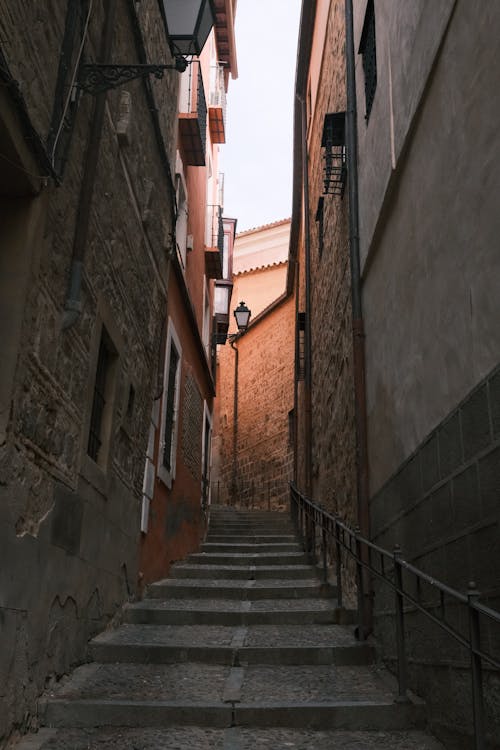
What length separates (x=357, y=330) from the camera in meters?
6.39

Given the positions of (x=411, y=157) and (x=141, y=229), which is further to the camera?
(x=141, y=229)

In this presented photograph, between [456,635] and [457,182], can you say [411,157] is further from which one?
[456,635]

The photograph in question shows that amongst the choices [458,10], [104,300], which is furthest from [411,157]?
[104,300]

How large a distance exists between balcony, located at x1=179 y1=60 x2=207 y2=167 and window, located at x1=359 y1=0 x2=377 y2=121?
2.54 meters

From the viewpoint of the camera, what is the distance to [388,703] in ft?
12.5

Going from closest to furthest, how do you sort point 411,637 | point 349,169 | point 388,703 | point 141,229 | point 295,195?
point 388,703 → point 411,637 → point 141,229 → point 349,169 → point 295,195

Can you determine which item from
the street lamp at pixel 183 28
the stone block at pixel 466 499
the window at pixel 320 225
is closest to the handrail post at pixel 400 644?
the stone block at pixel 466 499

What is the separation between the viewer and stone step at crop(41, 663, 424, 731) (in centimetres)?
372

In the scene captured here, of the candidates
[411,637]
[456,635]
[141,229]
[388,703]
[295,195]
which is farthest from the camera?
[295,195]

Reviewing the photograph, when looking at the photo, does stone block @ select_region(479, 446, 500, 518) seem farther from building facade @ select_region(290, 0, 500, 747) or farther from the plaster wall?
the plaster wall

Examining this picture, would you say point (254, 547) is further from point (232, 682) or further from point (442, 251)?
point (442, 251)

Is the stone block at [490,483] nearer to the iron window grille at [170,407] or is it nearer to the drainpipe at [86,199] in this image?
the drainpipe at [86,199]

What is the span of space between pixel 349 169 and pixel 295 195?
9570 millimetres

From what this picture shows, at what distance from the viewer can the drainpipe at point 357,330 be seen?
5.58m
